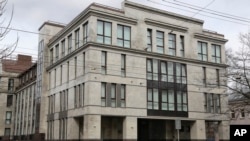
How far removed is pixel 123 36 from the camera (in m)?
36.0

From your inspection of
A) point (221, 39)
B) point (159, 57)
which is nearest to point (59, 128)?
point (159, 57)

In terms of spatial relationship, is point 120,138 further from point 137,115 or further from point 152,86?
point 152,86

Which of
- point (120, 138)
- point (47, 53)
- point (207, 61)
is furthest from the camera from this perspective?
point (47, 53)

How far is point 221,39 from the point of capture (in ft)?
146

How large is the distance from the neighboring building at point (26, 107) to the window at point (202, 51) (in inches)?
976

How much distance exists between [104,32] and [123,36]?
2.50 m

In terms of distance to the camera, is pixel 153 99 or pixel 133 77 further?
pixel 153 99

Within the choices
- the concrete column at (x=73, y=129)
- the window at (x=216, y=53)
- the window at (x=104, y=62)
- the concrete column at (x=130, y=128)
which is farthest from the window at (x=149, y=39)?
the concrete column at (x=73, y=129)

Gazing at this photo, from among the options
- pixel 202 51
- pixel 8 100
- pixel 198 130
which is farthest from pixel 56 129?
pixel 8 100

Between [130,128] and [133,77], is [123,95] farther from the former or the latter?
[130,128]

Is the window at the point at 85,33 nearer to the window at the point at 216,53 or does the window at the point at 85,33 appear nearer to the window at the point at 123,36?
the window at the point at 123,36

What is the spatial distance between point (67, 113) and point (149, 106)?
977 cm

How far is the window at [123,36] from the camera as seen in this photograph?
117ft

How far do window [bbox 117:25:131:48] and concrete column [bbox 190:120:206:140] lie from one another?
13089 millimetres
